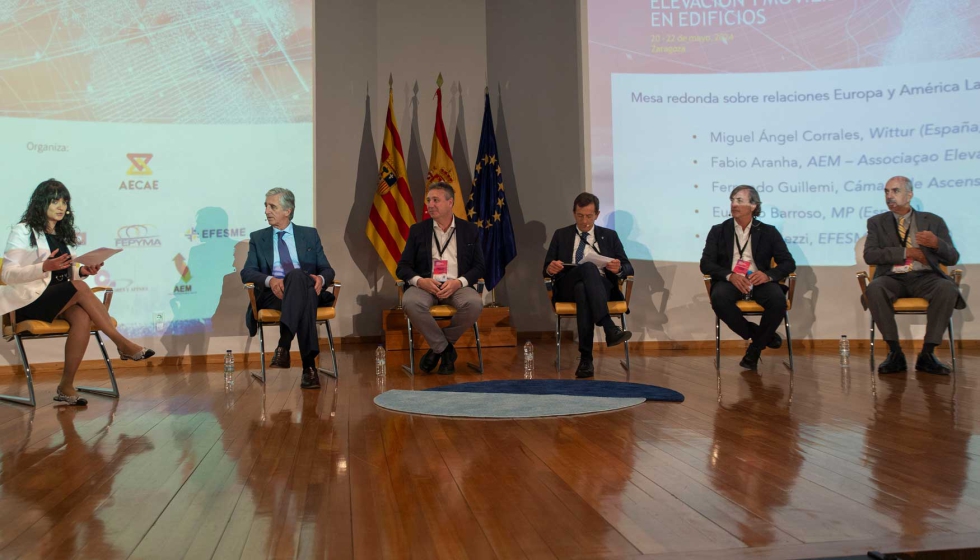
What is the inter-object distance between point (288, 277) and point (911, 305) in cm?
372

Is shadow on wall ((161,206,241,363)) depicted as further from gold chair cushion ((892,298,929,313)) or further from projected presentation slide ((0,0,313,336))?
gold chair cushion ((892,298,929,313))

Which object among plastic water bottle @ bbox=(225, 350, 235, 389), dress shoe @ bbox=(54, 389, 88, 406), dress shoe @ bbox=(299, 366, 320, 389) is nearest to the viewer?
dress shoe @ bbox=(54, 389, 88, 406)

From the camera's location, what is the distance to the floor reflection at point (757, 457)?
2.06 metres

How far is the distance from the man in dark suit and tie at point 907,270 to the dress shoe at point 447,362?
2577 millimetres

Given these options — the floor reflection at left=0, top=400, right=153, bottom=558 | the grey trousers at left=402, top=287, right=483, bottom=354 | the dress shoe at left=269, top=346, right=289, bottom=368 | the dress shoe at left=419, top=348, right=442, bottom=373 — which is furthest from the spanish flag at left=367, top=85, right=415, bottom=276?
the floor reflection at left=0, top=400, right=153, bottom=558

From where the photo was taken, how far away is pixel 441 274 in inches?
209

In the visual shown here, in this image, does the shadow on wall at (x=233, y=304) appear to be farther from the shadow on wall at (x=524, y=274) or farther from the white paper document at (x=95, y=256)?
the shadow on wall at (x=524, y=274)

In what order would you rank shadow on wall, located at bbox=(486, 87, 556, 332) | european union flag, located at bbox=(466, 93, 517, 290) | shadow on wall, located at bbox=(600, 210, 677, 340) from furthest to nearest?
shadow on wall, located at bbox=(486, 87, 556, 332)
european union flag, located at bbox=(466, 93, 517, 290)
shadow on wall, located at bbox=(600, 210, 677, 340)

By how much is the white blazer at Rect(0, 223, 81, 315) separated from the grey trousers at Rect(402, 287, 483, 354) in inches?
78.3

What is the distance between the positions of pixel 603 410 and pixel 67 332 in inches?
112

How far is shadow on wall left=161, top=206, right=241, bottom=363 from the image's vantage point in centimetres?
597

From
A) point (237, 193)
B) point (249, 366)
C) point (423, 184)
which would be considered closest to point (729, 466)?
point (249, 366)

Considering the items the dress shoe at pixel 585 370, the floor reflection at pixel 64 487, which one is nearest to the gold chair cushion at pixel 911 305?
A: the dress shoe at pixel 585 370

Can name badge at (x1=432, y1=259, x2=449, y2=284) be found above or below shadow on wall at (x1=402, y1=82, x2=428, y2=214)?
below
